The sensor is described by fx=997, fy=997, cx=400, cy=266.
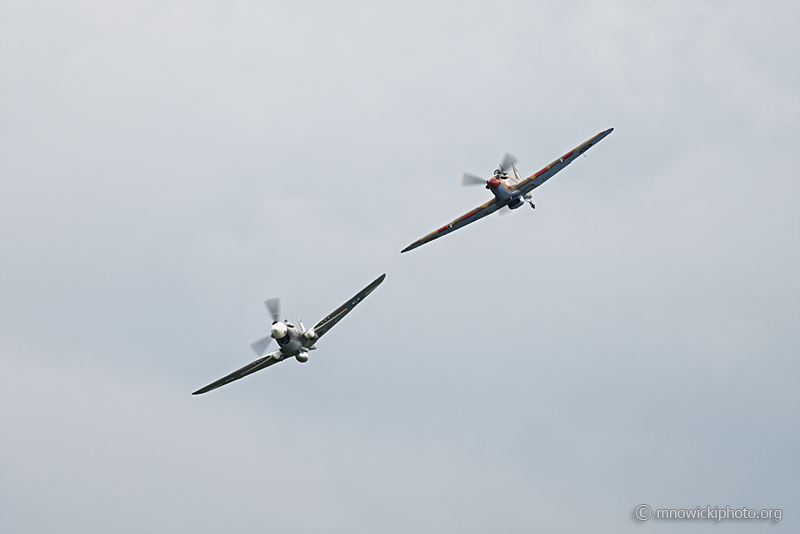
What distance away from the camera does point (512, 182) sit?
389 feet

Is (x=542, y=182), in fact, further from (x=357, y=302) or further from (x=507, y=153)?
(x=357, y=302)

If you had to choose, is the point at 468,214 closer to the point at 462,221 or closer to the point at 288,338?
the point at 462,221

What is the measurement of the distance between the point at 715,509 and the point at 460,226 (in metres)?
44.5

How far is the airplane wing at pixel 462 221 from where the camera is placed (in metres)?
120

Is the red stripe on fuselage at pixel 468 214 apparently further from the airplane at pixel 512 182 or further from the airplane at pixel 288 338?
the airplane at pixel 288 338

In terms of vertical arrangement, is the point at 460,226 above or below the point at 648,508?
above

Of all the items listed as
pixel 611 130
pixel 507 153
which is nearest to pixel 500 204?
pixel 507 153

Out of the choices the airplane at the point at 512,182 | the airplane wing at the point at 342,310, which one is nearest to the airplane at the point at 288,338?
the airplane wing at the point at 342,310

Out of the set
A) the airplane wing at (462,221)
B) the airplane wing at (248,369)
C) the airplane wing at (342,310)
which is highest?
the airplane wing at (462,221)

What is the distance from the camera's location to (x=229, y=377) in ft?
380

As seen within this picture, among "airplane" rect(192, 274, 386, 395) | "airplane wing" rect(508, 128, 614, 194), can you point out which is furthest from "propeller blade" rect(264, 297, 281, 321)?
"airplane wing" rect(508, 128, 614, 194)

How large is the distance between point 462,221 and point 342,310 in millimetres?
20350

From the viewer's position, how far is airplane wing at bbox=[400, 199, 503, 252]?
120 m

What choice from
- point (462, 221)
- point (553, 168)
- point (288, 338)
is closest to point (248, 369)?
point (288, 338)
